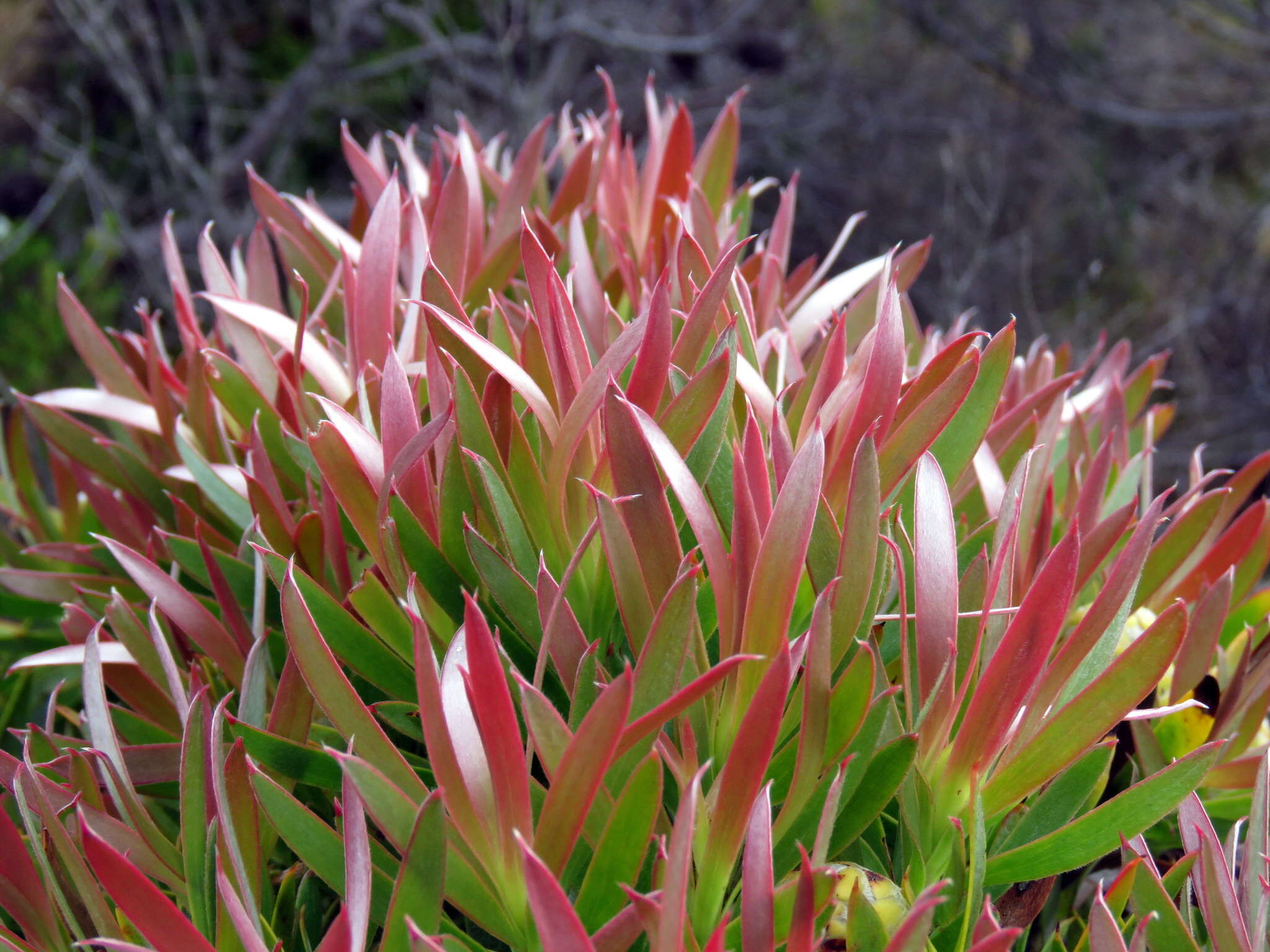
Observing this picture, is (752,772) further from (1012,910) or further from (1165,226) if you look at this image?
(1165,226)

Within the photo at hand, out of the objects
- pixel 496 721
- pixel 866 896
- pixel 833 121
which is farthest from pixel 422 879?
pixel 833 121

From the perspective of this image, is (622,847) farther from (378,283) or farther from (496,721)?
(378,283)

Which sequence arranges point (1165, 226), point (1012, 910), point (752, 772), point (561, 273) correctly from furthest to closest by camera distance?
point (1165, 226), point (561, 273), point (1012, 910), point (752, 772)

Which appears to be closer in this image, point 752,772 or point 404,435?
point 752,772

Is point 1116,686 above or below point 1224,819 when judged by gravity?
above

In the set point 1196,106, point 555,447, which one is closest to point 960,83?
point 1196,106

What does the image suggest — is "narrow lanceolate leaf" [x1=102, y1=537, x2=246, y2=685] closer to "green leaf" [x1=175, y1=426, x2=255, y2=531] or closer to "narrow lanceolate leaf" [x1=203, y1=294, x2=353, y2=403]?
"green leaf" [x1=175, y1=426, x2=255, y2=531]

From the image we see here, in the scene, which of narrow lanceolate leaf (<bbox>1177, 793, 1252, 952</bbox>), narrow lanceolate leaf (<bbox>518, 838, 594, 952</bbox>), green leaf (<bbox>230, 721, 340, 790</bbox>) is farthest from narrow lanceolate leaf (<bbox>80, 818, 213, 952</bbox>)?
narrow lanceolate leaf (<bbox>1177, 793, 1252, 952</bbox>)
